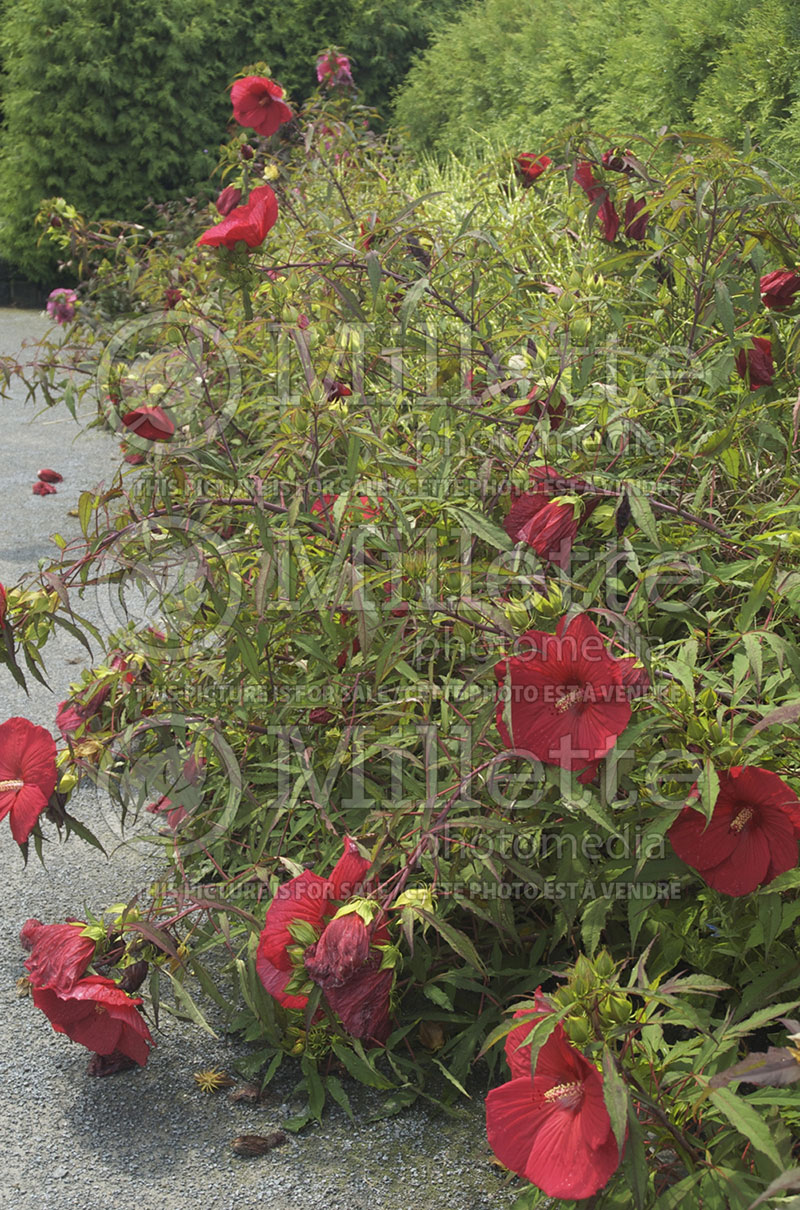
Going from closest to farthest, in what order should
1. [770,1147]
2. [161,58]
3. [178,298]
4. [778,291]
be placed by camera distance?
[770,1147]
[778,291]
[178,298]
[161,58]

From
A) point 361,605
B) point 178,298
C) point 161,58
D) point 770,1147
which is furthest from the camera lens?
point 161,58

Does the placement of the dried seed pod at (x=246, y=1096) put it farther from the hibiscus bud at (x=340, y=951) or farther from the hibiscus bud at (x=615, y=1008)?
the hibiscus bud at (x=615, y=1008)

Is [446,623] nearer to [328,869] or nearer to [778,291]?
[328,869]

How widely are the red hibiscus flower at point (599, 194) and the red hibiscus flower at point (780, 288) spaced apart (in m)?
0.31

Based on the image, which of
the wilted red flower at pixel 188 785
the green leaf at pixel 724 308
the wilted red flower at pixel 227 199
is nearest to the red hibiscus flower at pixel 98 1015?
the wilted red flower at pixel 188 785

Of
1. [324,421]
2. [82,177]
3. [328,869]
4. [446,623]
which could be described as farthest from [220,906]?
[82,177]

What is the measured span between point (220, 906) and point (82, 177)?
8962 millimetres

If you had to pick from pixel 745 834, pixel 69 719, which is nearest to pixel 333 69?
pixel 69 719

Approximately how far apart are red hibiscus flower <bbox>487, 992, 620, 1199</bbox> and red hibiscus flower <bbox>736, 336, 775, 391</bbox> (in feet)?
3.26

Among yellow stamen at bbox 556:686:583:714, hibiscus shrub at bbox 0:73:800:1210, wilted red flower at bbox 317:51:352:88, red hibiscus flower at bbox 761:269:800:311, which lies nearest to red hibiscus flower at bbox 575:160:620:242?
hibiscus shrub at bbox 0:73:800:1210

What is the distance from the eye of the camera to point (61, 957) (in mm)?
1374

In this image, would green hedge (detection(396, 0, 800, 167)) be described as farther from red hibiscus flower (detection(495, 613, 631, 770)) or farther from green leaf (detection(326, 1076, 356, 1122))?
green leaf (detection(326, 1076, 356, 1122))

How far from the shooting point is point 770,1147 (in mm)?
915

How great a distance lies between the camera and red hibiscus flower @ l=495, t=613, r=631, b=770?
1156 millimetres
